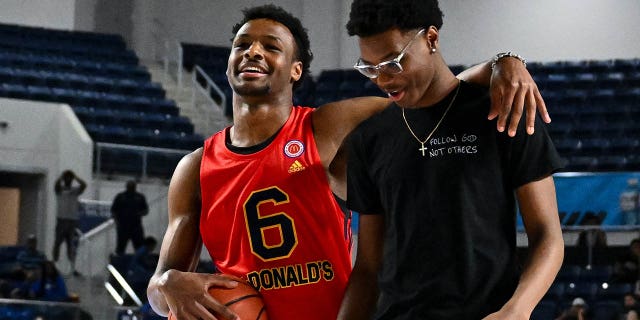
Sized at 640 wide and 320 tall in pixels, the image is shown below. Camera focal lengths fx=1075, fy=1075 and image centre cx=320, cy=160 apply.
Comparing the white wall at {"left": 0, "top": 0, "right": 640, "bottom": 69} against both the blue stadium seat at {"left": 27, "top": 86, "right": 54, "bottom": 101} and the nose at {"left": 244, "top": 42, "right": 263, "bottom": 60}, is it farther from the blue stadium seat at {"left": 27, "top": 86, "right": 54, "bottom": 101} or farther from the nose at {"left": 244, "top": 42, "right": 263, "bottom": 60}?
the nose at {"left": 244, "top": 42, "right": 263, "bottom": 60}

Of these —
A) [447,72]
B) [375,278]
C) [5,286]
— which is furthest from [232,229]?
A: [5,286]

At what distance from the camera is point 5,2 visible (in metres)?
17.9

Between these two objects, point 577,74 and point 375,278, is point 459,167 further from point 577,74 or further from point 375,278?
point 577,74

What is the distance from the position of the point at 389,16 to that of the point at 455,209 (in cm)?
47

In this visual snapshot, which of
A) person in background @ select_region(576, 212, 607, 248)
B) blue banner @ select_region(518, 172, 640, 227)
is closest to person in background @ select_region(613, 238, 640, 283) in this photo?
person in background @ select_region(576, 212, 607, 248)

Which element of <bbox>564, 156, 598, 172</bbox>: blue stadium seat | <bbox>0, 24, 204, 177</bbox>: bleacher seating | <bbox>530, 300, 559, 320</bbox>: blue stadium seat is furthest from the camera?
<bbox>0, 24, 204, 177</bbox>: bleacher seating

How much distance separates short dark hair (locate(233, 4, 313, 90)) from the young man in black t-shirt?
131cm

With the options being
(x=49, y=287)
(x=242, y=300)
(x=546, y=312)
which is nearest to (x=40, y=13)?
(x=49, y=287)

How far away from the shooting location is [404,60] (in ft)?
8.11

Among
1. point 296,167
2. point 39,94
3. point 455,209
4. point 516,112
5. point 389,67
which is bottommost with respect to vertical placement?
point 455,209

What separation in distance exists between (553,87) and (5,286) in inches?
348

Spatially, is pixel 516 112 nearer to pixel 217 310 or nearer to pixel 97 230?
pixel 217 310

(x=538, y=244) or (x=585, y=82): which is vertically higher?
(x=585, y=82)

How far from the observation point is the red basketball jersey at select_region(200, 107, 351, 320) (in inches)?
142
